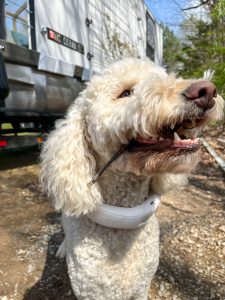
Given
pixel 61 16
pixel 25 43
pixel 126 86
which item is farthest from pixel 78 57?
pixel 126 86

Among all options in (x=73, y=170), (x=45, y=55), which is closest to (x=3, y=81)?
(x=45, y=55)

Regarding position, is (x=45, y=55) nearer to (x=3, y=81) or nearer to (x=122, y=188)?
(x=3, y=81)

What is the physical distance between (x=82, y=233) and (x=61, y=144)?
466 millimetres

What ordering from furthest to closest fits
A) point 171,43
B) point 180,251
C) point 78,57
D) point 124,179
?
point 171,43 → point 78,57 → point 180,251 → point 124,179

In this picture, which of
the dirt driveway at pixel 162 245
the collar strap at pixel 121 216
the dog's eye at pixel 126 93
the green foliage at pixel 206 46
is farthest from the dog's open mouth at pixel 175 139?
the green foliage at pixel 206 46

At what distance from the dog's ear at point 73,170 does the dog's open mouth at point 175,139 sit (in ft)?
0.96

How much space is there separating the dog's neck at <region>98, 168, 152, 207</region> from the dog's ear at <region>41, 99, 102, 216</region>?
0.20ft

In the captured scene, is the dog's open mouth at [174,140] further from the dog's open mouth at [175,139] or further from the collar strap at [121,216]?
the collar strap at [121,216]

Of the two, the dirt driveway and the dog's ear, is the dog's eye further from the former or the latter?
the dirt driveway

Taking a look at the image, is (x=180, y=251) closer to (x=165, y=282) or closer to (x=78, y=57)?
(x=165, y=282)

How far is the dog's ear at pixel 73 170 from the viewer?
170 centimetres

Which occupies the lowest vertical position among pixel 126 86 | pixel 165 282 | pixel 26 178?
pixel 165 282

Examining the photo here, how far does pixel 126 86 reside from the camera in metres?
1.66

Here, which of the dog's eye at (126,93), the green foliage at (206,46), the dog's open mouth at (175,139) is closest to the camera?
the dog's open mouth at (175,139)
